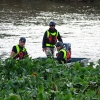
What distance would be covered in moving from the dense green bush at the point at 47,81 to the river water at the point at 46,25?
12103 millimetres

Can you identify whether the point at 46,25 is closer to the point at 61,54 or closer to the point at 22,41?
the point at 22,41

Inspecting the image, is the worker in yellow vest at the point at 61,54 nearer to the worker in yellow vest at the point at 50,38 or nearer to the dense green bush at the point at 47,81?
the worker in yellow vest at the point at 50,38

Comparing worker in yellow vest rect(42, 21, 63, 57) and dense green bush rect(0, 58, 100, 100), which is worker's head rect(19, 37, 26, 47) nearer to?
worker in yellow vest rect(42, 21, 63, 57)

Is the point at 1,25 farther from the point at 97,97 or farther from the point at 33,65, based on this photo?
the point at 97,97

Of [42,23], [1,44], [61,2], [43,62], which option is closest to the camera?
[43,62]

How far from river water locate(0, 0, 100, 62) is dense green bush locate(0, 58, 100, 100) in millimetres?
12103

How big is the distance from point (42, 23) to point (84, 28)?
4.61 m

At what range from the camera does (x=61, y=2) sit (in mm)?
58375

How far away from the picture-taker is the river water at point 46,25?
25109 mm

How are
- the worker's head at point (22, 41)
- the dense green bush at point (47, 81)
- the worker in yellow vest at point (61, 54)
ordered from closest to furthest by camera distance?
the dense green bush at point (47, 81), the worker in yellow vest at point (61, 54), the worker's head at point (22, 41)

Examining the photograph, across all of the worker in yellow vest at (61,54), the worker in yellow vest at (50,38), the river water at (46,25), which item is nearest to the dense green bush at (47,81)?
the worker in yellow vest at (61,54)

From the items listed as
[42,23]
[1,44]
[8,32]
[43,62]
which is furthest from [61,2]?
[43,62]

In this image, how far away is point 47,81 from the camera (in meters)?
7.91

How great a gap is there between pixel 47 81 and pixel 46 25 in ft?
92.9
